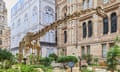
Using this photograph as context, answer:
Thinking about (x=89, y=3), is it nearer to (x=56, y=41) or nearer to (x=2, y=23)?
(x=56, y=41)

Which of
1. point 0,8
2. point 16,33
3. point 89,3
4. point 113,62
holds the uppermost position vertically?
point 0,8

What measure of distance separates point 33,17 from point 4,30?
3022 centimetres

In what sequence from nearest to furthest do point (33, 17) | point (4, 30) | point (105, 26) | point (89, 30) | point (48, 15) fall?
point (105, 26) < point (89, 30) < point (48, 15) < point (33, 17) < point (4, 30)

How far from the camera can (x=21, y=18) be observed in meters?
43.8

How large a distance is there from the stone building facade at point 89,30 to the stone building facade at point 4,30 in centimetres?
2746

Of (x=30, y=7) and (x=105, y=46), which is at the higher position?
(x=30, y=7)

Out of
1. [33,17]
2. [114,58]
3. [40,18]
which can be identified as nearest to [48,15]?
[40,18]

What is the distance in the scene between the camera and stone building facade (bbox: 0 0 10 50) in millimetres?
62475

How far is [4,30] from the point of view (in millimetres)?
65875

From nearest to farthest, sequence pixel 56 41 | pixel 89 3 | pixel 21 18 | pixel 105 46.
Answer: pixel 105 46 < pixel 89 3 < pixel 56 41 < pixel 21 18

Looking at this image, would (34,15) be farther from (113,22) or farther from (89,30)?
(113,22)

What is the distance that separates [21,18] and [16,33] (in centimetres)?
404

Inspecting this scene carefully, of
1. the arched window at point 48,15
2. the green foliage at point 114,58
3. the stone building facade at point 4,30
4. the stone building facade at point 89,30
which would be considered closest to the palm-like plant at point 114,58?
the green foliage at point 114,58

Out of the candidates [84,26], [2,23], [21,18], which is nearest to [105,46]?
[84,26]
